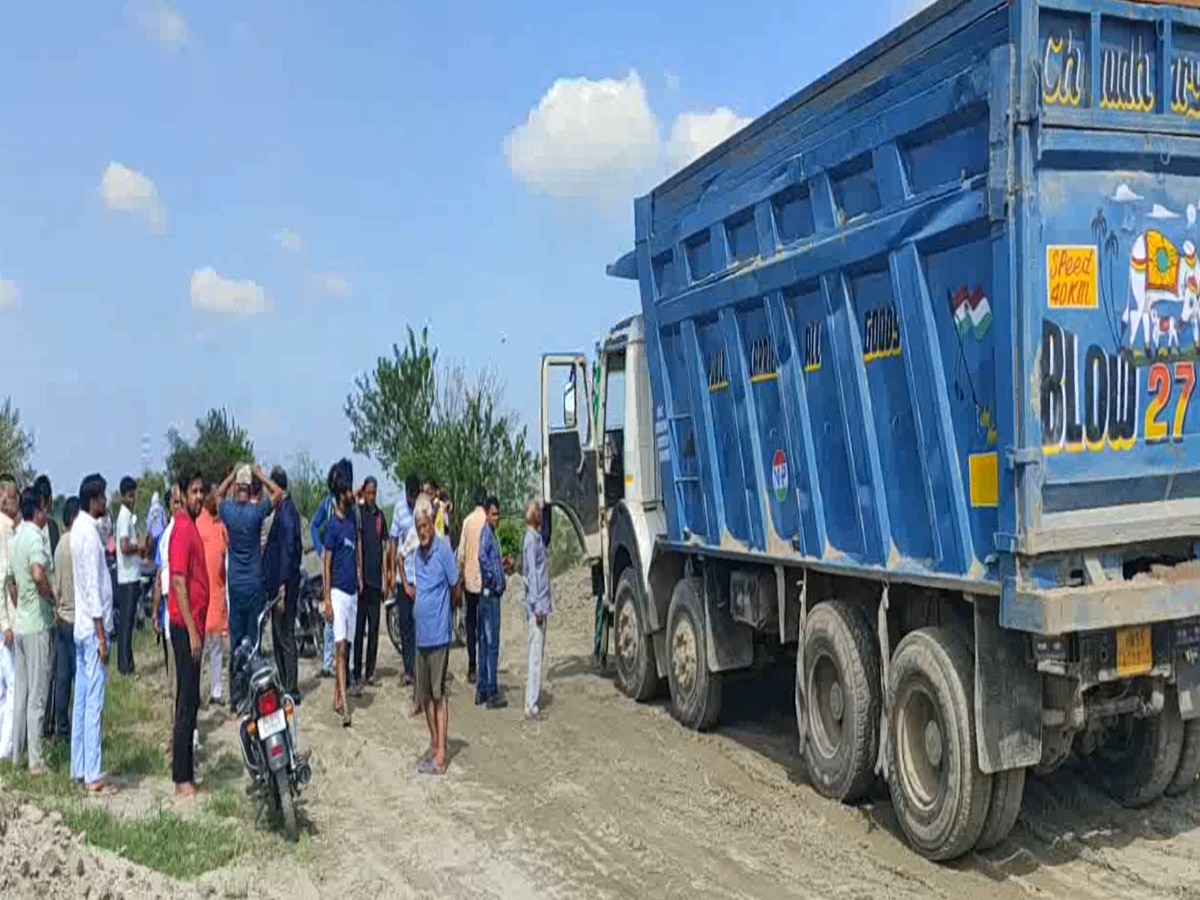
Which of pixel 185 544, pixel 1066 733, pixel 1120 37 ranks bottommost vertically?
pixel 1066 733

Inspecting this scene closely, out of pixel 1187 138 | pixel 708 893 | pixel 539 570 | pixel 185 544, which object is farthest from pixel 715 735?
pixel 1187 138

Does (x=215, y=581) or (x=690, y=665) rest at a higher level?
(x=215, y=581)

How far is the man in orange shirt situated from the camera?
10141 mm

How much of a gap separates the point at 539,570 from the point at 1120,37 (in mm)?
6207

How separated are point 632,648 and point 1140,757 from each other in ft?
16.7

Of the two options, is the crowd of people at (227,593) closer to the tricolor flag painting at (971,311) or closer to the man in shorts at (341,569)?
the man in shorts at (341,569)

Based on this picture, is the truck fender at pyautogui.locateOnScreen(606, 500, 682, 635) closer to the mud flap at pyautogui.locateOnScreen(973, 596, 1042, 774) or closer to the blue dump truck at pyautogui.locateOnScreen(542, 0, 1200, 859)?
the blue dump truck at pyautogui.locateOnScreen(542, 0, 1200, 859)

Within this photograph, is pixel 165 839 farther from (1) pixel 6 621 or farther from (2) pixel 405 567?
(2) pixel 405 567

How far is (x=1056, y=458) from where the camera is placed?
5516 mm

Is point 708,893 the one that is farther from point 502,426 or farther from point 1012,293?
point 502,426

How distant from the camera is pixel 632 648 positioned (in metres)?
10.9

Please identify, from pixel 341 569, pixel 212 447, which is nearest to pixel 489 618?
pixel 341 569

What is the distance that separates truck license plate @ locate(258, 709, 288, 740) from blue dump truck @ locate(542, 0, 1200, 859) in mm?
3238

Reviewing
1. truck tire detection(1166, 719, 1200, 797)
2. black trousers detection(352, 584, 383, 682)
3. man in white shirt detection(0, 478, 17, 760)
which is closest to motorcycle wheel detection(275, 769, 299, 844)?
man in white shirt detection(0, 478, 17, 760)
